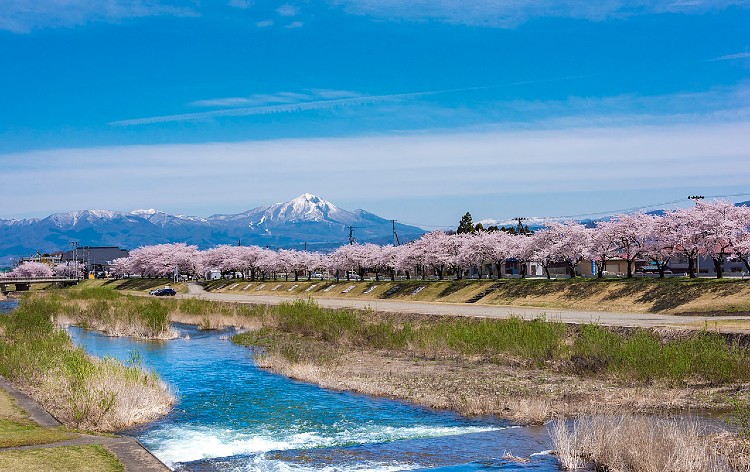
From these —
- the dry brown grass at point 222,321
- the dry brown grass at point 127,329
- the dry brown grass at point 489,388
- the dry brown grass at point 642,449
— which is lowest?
the dry brown grass at point 222,321

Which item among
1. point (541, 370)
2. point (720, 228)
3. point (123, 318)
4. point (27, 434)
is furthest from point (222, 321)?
point (27, 434)

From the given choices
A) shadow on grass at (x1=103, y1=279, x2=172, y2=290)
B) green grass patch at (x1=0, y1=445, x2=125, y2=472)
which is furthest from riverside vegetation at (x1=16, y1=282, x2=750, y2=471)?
shadow on grass at (x1=103, y1=279, x2=172, y2=290)

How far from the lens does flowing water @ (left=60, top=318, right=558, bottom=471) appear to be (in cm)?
1877

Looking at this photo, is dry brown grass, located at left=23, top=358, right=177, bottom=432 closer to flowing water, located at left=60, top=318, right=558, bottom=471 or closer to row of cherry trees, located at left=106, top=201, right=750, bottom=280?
flowing water, located at left=60, top=318, right=558, bottom=471

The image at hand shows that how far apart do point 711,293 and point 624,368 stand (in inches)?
1156

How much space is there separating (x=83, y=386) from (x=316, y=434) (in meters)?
7.10

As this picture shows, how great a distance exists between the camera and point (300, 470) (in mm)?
18078

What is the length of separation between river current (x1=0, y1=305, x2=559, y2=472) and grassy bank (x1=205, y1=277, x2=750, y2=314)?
1311 inches

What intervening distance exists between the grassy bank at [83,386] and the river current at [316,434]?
771 mm

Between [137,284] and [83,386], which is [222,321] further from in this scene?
[137,284]

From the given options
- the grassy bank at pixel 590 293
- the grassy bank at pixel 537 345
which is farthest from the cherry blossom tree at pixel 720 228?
the grassy bank at pixel 537 345

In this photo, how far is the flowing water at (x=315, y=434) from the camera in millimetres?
18766

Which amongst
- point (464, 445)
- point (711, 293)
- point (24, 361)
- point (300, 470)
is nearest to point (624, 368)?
point (464, 445)

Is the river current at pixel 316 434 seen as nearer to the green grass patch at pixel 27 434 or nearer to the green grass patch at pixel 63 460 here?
the green grass patch at pixel 27 434
